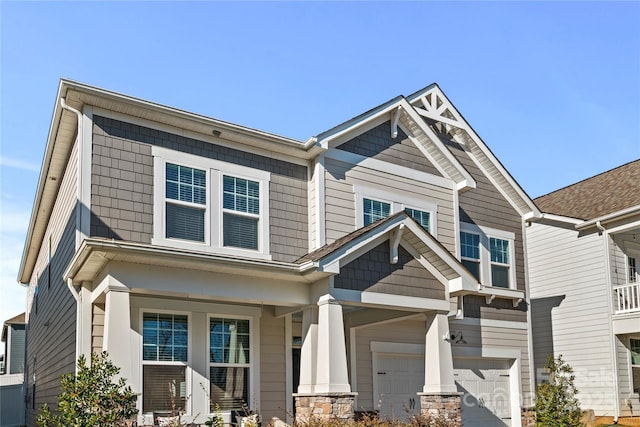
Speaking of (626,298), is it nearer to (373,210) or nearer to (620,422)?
(620,422)

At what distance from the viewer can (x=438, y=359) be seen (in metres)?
13.3

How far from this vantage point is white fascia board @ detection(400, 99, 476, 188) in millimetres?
16391

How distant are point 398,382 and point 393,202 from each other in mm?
4059

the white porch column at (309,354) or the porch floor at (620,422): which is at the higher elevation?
the white porch column at (309,354)

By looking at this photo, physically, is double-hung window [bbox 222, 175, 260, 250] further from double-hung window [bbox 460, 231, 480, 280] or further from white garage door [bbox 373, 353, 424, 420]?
double-hung window [bbox 460, 231, 480, 280]

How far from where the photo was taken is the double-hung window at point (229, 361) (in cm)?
1311

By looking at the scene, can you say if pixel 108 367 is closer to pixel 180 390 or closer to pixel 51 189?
pixel 180 390

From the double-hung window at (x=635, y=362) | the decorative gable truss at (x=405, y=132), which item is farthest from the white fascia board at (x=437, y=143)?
the double-hung window at (x=635, y=362)

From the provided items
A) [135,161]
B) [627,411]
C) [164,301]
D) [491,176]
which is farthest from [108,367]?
[627,411]

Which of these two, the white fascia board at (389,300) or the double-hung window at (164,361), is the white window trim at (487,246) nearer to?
the white fascia board at (389,300)

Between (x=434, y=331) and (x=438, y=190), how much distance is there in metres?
4.48

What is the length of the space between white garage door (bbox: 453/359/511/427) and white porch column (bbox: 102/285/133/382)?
8804mm

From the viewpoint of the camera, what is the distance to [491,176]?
18.8 m

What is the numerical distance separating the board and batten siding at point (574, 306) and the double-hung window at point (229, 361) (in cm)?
1046
